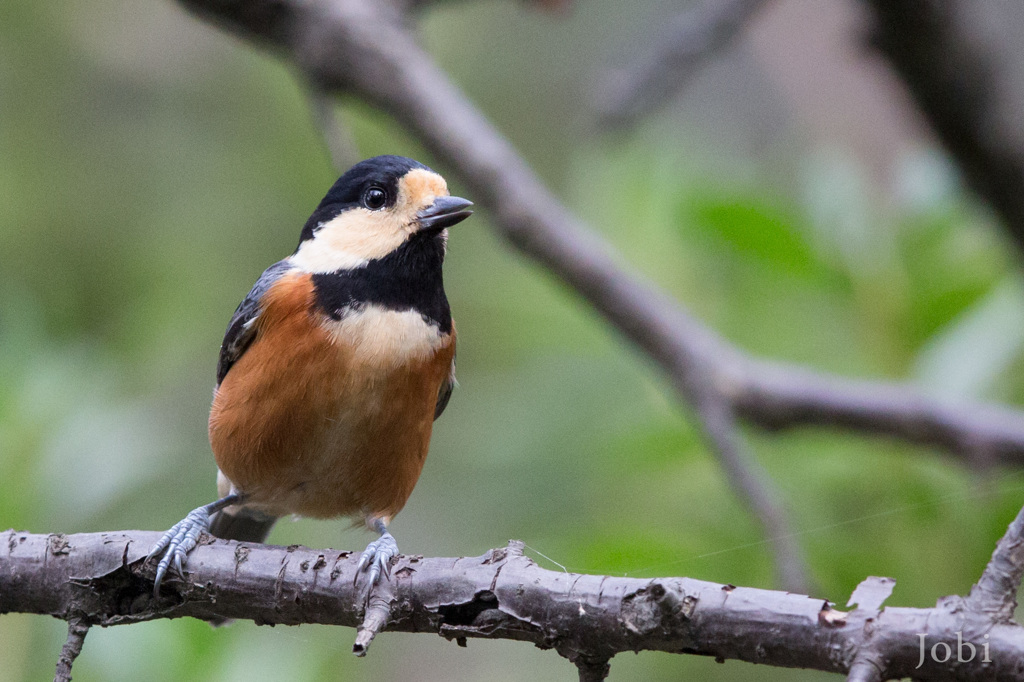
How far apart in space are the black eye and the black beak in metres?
0.18

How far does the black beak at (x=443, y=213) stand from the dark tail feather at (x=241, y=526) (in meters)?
1.49

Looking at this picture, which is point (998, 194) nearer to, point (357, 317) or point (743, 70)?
point (357, 317)

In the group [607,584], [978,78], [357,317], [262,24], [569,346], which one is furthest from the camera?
[569,346]

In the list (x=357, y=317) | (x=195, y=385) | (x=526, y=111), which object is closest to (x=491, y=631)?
(x=357, y=317)

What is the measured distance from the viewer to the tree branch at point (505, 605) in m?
1.89

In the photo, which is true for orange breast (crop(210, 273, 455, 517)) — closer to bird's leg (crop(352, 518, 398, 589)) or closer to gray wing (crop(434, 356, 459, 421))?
gray wing (crop(434, 356, 459, 421))

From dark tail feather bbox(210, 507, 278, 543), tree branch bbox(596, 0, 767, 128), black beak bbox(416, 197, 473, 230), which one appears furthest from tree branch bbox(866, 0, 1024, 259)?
dark tail feather bbox(210, 507, 278, 543)

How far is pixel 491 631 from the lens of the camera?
7.39 feet

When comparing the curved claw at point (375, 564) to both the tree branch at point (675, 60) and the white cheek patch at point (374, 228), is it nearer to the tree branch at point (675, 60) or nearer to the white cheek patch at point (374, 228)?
the white cheek patch at point (374, 228)

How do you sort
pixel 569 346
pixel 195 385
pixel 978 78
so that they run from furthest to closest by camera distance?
pixel 195 385 → pixel 569 346 → pixel 978 78

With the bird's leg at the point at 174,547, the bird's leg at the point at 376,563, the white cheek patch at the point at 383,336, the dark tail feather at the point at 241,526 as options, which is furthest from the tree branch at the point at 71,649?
the dark tail feather at the point at 241,526

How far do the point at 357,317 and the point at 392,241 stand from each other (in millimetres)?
287

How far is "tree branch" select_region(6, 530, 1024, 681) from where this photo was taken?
1892 millimetres

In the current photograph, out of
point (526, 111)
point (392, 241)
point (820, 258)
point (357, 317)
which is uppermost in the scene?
point (526, 111)
